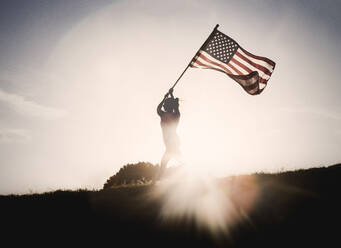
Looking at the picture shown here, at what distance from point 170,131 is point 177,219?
357cm

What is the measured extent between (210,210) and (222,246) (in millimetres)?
1201

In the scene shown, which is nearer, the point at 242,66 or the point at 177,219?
the point at 177,219

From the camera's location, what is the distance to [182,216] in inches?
203

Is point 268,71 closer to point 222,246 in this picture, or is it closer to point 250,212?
point 250,212

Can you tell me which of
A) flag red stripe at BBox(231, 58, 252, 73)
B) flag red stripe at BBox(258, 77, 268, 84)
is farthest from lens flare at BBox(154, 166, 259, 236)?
flag red stripe at BBox(231, 58, 252, 73)

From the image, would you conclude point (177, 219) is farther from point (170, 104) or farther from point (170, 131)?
point (170, 104)

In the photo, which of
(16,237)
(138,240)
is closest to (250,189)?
(138,240)

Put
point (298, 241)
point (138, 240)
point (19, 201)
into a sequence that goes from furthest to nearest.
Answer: point (19, 201), point (138, 240), point (298, 241)

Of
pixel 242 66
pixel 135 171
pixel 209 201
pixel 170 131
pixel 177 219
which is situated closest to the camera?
pixel 177 219

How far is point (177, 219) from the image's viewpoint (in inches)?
199

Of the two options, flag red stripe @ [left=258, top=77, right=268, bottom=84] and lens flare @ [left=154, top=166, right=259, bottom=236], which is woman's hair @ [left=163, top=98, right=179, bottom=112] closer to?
lens flare @ [left=154, top=166, right=259, bottom=236]

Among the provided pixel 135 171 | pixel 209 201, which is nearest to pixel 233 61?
pixel 209 201

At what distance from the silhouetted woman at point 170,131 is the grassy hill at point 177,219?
1774mm

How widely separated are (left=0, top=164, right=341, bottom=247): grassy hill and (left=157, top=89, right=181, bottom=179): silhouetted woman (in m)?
1.77
